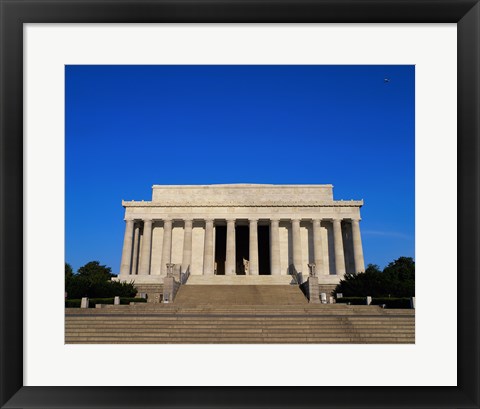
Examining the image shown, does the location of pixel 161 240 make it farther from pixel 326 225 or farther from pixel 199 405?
pixel 199 405

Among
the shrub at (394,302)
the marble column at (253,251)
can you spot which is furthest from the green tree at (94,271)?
the shrub at (394,302)

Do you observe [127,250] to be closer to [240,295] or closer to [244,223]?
[244,223]

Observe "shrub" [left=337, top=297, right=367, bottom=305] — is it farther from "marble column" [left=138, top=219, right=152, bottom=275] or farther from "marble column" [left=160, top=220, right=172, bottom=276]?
"marble column" [left=138, top=219, right=152, bottom=275]

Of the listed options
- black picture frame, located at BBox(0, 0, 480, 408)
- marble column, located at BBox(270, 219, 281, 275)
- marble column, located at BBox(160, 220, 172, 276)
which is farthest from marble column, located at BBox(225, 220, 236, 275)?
black picture frame, located at BBox(0, 0, 480, 408)

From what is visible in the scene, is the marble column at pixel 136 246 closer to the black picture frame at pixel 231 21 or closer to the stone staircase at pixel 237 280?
the stone staircase at pixel 237 280

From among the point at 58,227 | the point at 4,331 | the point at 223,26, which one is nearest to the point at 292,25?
the point at 223,26

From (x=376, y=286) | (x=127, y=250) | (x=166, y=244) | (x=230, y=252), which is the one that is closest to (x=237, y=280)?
(x=230, y=252)

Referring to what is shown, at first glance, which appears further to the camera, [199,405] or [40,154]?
[40,154]
